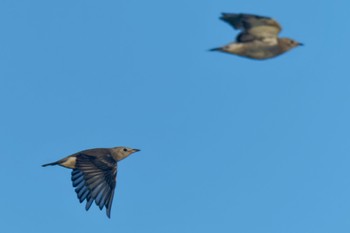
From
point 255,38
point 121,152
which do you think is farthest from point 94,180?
point 255,38

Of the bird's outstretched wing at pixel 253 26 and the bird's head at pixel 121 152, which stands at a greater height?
the bird's outstretched wing at pixel 253 26

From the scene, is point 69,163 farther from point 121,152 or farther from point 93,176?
point 121,152

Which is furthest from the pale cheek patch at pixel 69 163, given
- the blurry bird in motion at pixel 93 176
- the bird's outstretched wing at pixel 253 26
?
the bird's outstretched wing at pixel 253 26

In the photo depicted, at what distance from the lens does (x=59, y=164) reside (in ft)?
90.4

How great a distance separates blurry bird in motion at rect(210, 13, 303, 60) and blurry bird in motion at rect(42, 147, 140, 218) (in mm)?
8005

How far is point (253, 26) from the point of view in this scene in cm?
2159

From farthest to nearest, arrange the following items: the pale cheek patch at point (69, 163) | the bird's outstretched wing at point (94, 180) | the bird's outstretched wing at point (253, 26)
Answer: the pale cheek patch at point (69, 163) < the bird's outstretched wing at point (94, 180) < the bird's outstretched wing at point (253, 26)

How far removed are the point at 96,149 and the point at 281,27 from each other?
969 cm

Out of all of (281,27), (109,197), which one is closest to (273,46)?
(281,27)

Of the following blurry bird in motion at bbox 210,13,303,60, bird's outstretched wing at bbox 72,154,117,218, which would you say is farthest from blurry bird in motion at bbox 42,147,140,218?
blurry bird in motion at bbox 210,13,303,60

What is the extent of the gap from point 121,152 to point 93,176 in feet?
8.76

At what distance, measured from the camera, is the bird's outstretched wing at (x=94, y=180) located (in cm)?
2705

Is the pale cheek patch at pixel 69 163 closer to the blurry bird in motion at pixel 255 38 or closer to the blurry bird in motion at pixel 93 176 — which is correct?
the blurry bird in motion at pixel 93 176

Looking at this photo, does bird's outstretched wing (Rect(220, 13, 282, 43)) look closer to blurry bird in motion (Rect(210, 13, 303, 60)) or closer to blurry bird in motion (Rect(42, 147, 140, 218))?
blurry bird in motion (Rect(210, 13, 303, 60))
